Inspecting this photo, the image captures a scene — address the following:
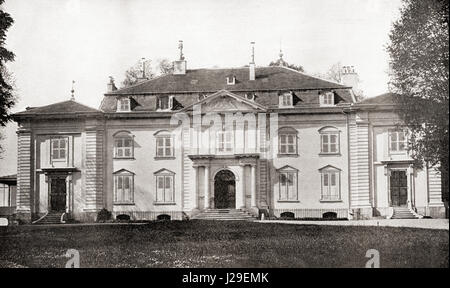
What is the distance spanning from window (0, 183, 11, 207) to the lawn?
27.5 inches

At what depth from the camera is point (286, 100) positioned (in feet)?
33.6

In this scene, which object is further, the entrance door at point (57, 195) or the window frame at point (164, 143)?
the window frame at point (164, 143)

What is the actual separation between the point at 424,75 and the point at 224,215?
440 centimetres

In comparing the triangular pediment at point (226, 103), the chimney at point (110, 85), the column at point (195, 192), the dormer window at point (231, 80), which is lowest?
the column at point (195, 192)

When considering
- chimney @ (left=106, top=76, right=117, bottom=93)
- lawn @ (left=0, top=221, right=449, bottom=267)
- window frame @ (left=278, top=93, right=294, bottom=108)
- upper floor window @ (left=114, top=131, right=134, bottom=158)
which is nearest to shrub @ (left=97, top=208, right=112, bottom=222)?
lawn @ (left=0, top=221, right=449, bottom=267)

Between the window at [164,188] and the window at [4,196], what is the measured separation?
2625mm

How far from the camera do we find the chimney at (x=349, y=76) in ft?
27.1

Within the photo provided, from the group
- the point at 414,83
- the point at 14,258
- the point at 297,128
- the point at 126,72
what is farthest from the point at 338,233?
the point at 14,258

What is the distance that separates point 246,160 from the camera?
33.4 ft

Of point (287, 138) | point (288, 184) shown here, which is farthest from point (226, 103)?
point (288, 184)

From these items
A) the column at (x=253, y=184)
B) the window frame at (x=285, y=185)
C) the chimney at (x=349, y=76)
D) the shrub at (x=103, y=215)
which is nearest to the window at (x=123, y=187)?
the shrub at (x=103, y=215)

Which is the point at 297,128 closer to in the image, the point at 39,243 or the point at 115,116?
the point at 115,116

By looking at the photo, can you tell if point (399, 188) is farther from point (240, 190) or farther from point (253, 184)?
point (240, 190)

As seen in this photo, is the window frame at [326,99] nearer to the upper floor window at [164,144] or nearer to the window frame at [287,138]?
the window frame at [287,138]
